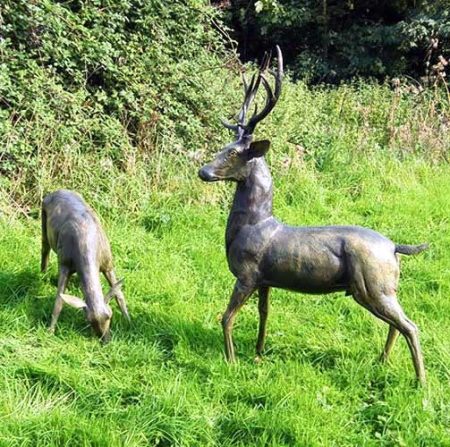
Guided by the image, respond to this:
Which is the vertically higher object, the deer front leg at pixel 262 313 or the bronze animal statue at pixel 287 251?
the bronze animal statue at pixel 287 251

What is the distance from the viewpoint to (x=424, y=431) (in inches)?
128

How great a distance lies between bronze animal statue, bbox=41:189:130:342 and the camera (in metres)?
3.93

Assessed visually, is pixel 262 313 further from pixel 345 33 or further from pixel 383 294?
pixel 345 33

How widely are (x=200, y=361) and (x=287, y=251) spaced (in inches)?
35.6

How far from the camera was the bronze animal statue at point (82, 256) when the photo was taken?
3928mm

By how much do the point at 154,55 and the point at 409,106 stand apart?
12.9 ft

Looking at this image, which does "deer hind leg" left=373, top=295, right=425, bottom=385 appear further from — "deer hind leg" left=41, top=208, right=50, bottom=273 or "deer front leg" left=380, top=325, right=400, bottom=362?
"deer hind leg" left=41, top=208, right=50, bottom=273

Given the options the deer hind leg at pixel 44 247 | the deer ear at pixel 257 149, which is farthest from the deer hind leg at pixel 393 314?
the deer hind leg at pixel 44 247

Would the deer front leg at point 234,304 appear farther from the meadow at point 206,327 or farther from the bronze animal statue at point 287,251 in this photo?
the meadow at point 206,327

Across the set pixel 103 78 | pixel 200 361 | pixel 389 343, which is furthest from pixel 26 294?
pixel 103 78

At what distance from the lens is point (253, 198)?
12.2 feet

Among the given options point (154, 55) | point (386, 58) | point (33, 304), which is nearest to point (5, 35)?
point (154, 55)

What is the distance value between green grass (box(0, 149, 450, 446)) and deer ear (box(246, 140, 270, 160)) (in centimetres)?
128

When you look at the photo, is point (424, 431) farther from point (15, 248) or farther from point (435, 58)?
point (435, 58)
